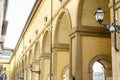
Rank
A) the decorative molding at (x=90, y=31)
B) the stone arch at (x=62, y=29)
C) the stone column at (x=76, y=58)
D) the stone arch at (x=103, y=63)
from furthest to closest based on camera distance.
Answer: the stone arch at (x=62, y=29)
the decorative molding at (x=90, y=31)
the stone arch at (x=103, y=63)
the stone column at (x=76, y=58)

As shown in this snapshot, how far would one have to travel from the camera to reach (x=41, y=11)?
21.1 metres

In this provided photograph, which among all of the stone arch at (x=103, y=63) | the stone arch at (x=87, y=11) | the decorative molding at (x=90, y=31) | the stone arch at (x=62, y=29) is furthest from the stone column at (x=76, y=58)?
the stone arch at (x=62, y=29)

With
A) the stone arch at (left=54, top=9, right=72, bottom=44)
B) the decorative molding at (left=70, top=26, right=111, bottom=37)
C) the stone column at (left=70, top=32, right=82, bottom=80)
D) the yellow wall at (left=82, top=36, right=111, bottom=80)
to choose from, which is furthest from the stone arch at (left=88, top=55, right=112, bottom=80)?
the stone arch at (left=54, top=9, right=72, bottom=44)

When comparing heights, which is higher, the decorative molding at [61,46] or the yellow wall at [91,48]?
the decorative molding at [61,46]

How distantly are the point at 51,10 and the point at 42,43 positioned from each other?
9.64 ft

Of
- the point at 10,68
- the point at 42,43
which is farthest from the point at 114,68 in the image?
the point at 10,68

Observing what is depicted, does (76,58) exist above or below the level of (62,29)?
below

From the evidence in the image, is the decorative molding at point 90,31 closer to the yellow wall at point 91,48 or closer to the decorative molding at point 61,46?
the yellow wall at point 91,48

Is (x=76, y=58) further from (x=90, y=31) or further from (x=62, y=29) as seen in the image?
(x=62, y=29)

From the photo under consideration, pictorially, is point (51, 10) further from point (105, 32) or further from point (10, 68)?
point (10, 68)

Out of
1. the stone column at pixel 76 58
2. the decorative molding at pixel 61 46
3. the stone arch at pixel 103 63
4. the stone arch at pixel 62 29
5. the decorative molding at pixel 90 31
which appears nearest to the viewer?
the stone column at pixel 76 58

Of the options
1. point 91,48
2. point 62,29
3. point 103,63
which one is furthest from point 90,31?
point 62,29

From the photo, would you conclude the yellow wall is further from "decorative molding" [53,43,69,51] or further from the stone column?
"decorative molding" [53,43,69,51]

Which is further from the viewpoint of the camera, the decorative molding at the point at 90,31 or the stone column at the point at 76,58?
the decorative molding at the point at 90,31
